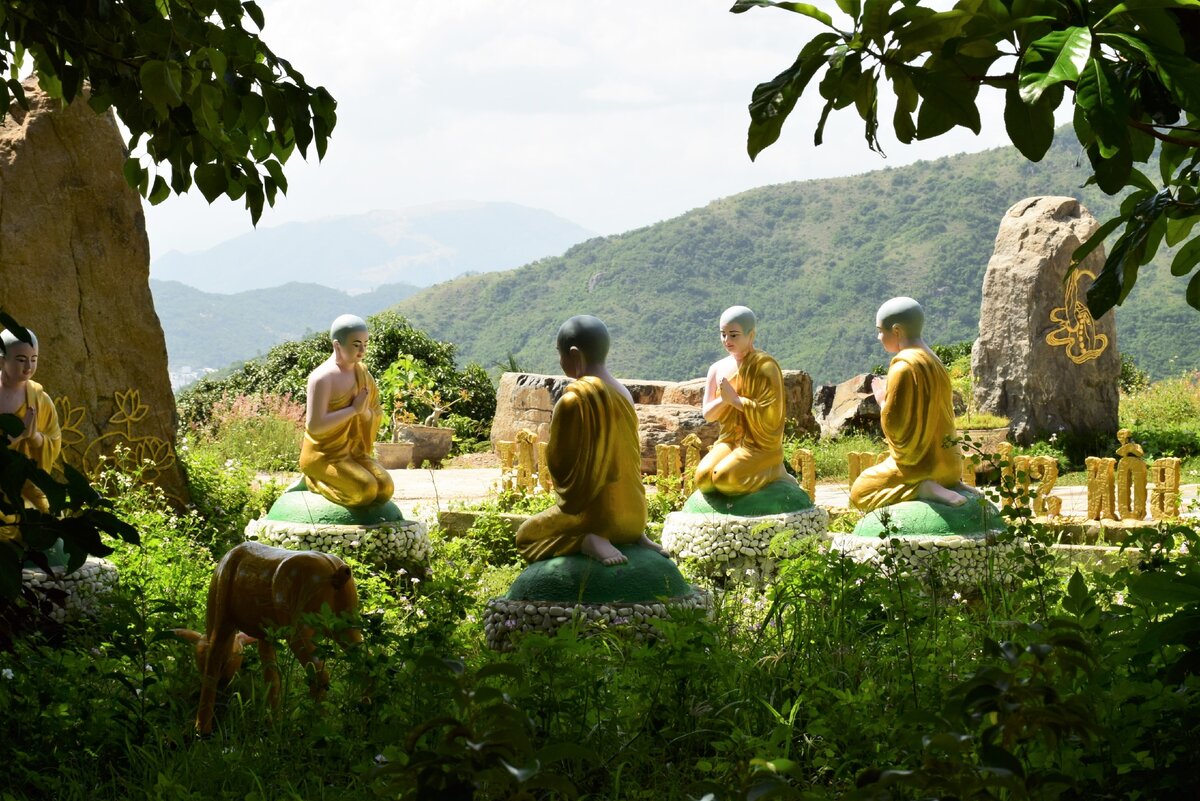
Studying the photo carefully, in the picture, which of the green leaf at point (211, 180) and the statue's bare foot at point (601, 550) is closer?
the green leaf at point (211, 180)

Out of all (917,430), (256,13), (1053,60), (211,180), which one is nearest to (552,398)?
(917,430)

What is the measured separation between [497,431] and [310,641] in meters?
14.6

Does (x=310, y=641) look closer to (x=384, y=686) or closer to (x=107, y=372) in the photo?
(x=384, y=686)

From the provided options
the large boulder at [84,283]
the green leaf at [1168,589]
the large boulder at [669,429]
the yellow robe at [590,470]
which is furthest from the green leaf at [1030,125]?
the large boulder at [669,429]

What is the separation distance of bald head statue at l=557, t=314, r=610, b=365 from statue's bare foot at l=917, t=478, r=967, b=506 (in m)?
2.55

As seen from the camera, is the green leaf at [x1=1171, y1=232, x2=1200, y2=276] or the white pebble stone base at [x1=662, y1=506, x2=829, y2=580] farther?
the white pebble stone base at [x1=662, y1=506, x2=829, y2=580]

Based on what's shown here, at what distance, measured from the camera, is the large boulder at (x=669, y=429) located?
15.0m

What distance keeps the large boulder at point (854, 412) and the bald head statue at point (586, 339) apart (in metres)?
13.3

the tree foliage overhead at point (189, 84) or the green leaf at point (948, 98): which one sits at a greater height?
the tree foliage overhead at point (189, 84)

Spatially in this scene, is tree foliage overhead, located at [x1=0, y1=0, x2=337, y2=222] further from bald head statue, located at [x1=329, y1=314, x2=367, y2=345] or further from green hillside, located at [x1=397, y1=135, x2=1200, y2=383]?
green hillside, located at [x1=397, y1=135, x2=1200, y2=383]

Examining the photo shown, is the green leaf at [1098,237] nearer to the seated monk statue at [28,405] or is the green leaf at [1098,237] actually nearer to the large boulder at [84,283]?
the seated monk statue at [28,405]

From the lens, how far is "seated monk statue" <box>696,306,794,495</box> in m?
8.69

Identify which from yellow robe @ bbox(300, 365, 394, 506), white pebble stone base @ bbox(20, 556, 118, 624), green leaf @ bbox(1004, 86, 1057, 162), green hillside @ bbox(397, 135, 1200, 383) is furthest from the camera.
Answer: green hillside @ bbox(397, 135, 1200, 383)

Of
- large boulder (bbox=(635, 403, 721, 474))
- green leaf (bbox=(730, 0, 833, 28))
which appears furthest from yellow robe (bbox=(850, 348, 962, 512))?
large boulder (bbox=(635, 403, 721, 474))
